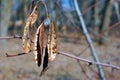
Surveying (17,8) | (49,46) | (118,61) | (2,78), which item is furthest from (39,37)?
(17,8)

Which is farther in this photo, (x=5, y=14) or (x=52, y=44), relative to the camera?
(x=5, y=14)

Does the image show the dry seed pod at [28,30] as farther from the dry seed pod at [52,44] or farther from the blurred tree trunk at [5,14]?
the blurred tree trunk at [5,14]

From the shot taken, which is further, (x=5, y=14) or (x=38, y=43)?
(x=5, y=14)

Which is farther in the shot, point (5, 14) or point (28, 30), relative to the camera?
point (5, 14)

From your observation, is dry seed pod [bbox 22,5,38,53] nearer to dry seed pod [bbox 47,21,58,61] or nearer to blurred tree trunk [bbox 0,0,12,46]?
dry seed pod [bbox 47,21,58,61]

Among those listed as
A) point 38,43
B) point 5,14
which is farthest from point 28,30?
point 5,14

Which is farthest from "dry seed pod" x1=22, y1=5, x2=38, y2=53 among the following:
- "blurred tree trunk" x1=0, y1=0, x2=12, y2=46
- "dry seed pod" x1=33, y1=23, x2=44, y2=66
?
"blurred tree trunk" x1=0, y1=0, x2=12, y2=46

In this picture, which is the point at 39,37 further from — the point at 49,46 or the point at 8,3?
the point at 8,3

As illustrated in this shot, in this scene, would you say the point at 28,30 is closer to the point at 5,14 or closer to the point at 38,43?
the point at 38,43

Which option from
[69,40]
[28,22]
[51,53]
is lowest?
[69,40]

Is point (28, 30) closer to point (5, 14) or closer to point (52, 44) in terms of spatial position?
point (52, 44)

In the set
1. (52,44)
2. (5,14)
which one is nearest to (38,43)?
(52,44)
